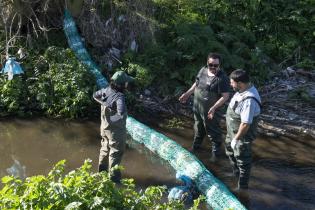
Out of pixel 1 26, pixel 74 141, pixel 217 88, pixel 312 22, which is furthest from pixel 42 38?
pixel 312 22

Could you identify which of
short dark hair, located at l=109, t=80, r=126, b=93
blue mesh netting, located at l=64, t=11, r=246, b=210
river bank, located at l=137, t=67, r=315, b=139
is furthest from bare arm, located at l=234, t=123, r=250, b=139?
river bank, located at l=137, t=67, r=315, b=139

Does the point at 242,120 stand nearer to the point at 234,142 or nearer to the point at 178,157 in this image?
the point at 234,142

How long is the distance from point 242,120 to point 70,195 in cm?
316

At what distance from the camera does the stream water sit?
23.8 feet

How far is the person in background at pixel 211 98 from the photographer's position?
24.3 ft

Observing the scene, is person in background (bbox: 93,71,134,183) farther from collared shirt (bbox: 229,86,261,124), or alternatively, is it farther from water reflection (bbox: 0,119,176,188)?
collared shirt (bbox: 229,86,261,124)

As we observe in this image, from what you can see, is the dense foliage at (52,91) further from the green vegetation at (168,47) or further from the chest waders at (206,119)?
the chest waders at (206,119)

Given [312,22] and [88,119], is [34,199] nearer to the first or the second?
[88,119]

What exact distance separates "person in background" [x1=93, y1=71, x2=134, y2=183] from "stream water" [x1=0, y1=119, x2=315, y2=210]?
0.75 metres

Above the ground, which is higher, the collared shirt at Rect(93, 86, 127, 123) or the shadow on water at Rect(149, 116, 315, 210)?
the collared shirt at Rect(93, 86, 127, 123)

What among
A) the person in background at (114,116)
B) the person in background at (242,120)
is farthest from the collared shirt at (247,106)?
the person in background at (114,116)

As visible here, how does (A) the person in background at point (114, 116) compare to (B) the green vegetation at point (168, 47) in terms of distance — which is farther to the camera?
(B) the green vegetation at point (168, 47)

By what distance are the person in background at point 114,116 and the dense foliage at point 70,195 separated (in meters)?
2.33

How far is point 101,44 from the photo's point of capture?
10984 millimetres
